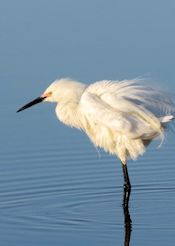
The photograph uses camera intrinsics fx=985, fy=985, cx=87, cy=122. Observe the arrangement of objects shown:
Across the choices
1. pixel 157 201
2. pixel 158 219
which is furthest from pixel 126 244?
pixel 157 201

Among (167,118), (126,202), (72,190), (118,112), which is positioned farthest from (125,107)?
(72,190)

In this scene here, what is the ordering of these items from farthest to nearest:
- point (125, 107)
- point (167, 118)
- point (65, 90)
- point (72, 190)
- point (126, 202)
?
point (72, 190) → point (65, 90) → point (126, 202) → point (125, 107) → point (167, 118)

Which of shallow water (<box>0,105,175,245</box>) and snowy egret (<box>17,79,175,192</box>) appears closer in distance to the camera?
shallow water (<box>0,105,175,245</box>)

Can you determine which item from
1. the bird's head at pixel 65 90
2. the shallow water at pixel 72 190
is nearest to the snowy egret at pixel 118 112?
the bird's head at pixel 65 90

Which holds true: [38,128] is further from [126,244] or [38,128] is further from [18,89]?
[126,244]

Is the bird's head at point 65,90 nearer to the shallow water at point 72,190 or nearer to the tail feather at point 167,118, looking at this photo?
the shallow water at point 72,190

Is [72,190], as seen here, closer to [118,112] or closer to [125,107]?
[118,112]

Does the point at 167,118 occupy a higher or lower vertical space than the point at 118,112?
lower

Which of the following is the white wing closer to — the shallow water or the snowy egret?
the snowy egret

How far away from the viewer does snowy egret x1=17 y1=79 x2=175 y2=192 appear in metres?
11.7

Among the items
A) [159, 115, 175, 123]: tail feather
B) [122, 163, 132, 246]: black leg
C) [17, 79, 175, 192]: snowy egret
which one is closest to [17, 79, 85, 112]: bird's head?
[17, 79, 175, 192]: snowy egret

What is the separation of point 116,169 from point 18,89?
2761 mm

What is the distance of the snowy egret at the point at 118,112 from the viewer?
1167cm

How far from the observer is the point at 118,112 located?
1175 centimetres
